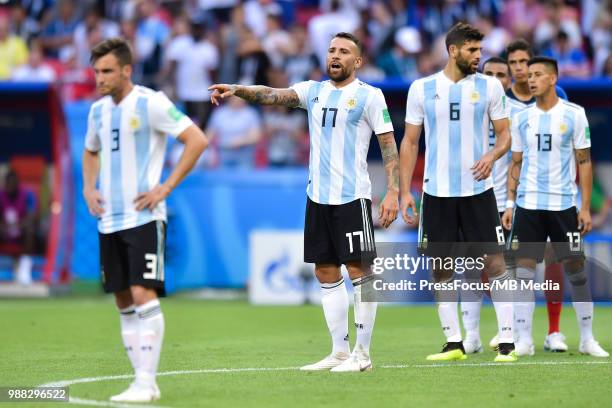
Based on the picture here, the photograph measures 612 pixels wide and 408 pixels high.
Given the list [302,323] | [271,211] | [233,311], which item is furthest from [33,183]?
[302,323]

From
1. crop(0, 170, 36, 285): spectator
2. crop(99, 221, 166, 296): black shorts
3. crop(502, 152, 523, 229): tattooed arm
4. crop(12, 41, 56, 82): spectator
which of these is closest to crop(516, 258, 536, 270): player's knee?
crop(502, 152, 523, 229): tattooed arm

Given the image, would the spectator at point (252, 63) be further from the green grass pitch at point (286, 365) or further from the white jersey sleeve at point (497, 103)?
the white jersey sleeve at point (497, 103)

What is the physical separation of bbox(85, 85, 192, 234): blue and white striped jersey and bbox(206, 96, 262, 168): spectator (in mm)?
12254

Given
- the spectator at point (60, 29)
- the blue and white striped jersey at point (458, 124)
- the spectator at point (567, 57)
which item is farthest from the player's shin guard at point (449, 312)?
the spectator at point (60, 29)

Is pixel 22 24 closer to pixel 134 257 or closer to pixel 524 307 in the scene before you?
pixel 524 307

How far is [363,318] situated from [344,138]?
1.41 meters

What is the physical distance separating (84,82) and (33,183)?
6.51 ft

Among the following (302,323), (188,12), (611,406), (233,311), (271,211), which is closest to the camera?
(611,406)

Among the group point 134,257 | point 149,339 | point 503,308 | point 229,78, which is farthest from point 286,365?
point 229,78

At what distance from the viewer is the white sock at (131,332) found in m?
7.95

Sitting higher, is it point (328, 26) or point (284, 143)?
point (328, 26)

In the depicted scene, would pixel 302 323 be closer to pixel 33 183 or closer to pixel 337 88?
pixel 337 88

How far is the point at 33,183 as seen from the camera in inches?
844

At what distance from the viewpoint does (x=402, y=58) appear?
2114cm
